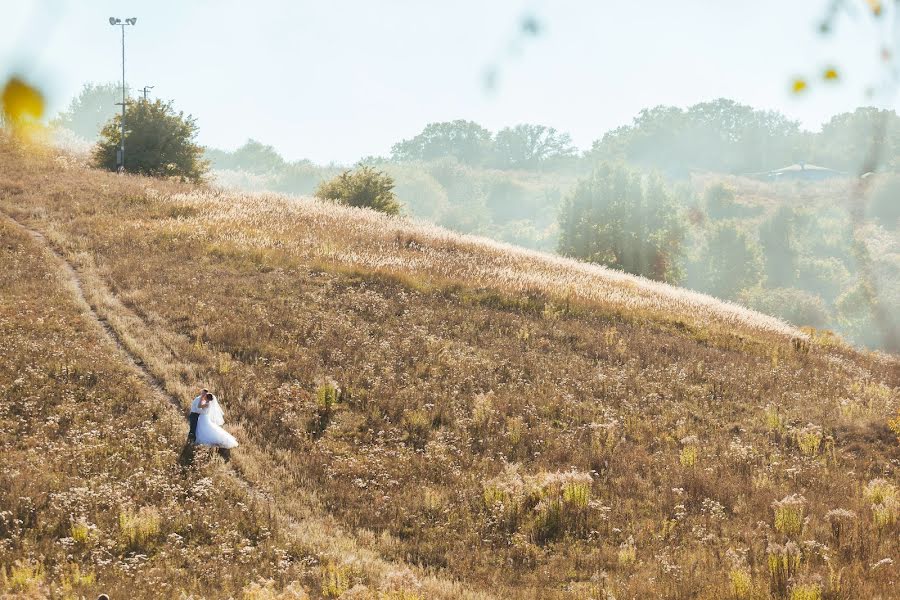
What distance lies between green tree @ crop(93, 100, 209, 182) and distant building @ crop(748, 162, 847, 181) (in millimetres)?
136299

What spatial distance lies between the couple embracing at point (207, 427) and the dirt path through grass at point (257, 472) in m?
0.38

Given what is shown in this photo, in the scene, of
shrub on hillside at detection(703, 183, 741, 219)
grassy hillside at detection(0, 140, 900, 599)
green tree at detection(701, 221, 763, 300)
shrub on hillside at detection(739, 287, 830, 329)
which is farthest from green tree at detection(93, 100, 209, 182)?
shrub on hillside at detection(703, 183, 741, 219)

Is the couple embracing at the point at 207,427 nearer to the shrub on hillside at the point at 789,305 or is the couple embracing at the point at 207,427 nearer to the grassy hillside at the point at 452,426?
the grassy hillside at the point at 452,426

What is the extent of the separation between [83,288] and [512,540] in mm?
15476

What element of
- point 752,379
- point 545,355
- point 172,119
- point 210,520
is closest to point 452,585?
point 210,520

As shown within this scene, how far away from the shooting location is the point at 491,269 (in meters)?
27.8

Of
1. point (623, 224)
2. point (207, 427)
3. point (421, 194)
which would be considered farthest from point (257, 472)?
point (421, 194)

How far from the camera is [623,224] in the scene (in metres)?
66.6

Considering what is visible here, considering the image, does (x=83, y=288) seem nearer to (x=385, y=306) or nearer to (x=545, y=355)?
(x=385, y=306)

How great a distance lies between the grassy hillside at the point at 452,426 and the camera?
30.3 feet

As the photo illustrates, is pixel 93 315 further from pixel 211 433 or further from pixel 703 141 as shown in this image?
pixel 703 141

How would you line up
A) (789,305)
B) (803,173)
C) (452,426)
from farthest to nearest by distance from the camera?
1. (803,173)
2. (789,305)
3. (452,426)

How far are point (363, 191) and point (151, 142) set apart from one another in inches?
573

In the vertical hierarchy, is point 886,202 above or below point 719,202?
above
